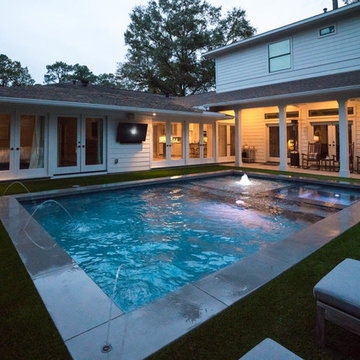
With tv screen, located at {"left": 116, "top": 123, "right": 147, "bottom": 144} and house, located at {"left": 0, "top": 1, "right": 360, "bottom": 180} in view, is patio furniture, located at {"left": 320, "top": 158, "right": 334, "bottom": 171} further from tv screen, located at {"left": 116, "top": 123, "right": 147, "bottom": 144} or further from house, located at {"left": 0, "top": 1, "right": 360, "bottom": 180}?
tv screen, located at {"left": 116, "top": 123, "right": 147, "bottom": 144}

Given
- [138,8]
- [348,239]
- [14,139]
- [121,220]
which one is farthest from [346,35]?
[138,8]

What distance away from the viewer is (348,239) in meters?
3.40

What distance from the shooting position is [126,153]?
415 inches

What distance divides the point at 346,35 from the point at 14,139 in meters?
11.8

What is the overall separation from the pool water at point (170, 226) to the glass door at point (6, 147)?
2.98 metres

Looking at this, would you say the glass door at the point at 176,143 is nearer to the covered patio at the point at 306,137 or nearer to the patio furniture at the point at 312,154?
the covered patio at the point at 306,137

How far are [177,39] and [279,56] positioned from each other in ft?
49.4

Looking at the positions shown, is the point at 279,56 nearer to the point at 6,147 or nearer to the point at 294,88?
the point at 294,88

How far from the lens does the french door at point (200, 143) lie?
1265cm

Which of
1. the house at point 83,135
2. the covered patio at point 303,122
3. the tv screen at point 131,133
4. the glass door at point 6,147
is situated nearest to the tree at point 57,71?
the house at point 83,135

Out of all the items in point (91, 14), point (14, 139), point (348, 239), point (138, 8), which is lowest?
point (348, 239)

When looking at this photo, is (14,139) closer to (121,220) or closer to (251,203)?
(121,220)

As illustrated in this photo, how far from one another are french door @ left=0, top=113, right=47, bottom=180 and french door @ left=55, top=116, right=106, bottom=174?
1.64ft

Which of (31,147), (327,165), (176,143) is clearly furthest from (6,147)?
(327,165)
